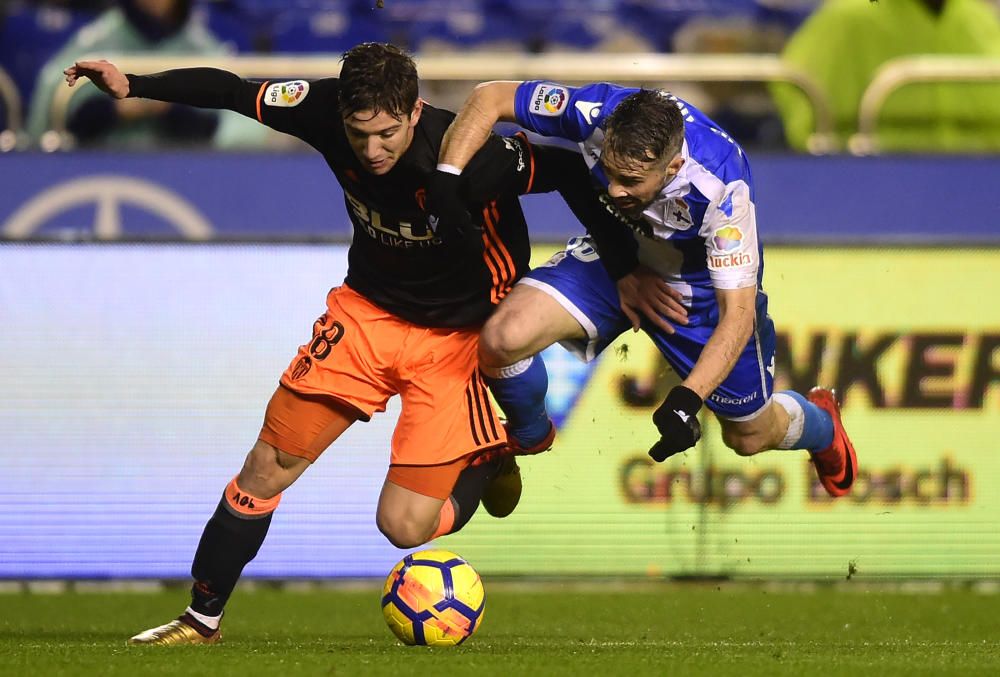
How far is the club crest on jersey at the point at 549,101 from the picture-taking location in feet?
19.1

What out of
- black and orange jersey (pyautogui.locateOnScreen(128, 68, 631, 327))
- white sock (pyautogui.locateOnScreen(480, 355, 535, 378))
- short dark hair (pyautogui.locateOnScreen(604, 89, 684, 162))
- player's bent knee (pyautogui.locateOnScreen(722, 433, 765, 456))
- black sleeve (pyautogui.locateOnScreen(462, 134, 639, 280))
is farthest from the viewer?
player's bent knee (pyautogui.locateOnScreen(722, 433, 765, 456))

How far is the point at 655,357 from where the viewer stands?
834cm

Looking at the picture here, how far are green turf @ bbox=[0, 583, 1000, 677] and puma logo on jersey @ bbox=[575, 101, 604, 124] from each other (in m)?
1.89

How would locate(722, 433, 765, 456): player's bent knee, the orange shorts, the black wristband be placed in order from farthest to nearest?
locate(722, 433, 765, 456): player's bent knee, the orange shorts, the black wristband

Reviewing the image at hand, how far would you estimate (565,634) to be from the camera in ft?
21.7

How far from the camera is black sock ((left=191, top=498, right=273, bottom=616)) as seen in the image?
5.83 m

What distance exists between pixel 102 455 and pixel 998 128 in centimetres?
569

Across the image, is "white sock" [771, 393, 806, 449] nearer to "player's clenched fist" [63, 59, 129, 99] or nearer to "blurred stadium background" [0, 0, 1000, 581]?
"blurred stadium background" [0, 0, 1000, 581]

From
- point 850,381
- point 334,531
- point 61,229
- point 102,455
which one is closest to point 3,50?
point 61,229

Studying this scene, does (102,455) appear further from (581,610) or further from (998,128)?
(998,128)

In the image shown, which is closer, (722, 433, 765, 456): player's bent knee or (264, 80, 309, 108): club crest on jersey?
(264, 80, 309, 108): club crest on jersey

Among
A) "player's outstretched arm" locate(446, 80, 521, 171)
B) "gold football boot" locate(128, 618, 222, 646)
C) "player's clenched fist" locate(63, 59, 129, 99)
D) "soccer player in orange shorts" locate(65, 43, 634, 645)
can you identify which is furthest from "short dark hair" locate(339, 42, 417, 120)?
"gold football boot" locate(128, 618, 222, 646)

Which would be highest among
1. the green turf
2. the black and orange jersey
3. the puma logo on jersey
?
the puma logo on jersey

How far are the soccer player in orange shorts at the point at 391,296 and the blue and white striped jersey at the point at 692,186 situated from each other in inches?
8.2
